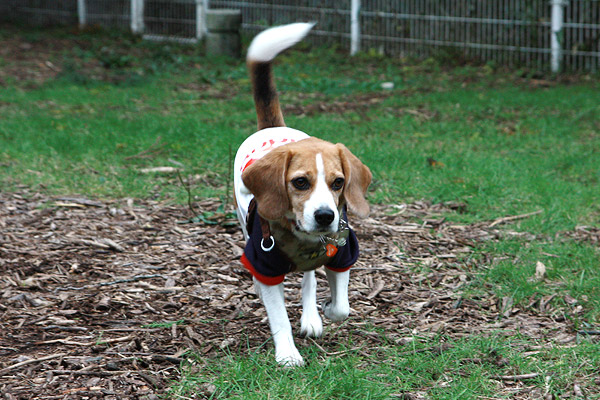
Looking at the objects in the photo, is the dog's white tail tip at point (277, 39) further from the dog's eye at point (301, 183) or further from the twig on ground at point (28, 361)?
the twig on ground at point (28, 361)

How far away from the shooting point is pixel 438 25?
1215cm

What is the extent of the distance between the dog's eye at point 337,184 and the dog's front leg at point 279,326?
50cm

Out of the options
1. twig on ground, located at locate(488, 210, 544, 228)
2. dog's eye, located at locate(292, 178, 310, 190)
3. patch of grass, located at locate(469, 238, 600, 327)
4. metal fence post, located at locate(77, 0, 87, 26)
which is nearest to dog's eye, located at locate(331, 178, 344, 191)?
dog's eye, located at locate(292, 178, 310, 190)

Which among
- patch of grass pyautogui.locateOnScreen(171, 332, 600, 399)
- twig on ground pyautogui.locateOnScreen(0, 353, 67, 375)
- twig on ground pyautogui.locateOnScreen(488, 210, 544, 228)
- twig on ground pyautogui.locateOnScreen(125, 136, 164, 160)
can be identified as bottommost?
patch of grass pyautogui.locateOnScreen(171, 332, 600, 399)

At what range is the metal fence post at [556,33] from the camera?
1107 centimetres

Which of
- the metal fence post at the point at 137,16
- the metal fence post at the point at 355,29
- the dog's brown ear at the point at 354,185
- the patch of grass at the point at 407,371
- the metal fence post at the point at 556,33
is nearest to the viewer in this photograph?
the patch of grass at the point at 407,371

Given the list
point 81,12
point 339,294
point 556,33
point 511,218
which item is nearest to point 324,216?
point 339,294

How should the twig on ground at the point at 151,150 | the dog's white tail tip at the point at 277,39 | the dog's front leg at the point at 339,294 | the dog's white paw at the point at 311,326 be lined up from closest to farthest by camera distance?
the dog's front leg at the point at 339,294
the dog's white paw at the point at 311,326
the dog's white tail tip at the point at 277,39
the twig on ground at the point at 151,150

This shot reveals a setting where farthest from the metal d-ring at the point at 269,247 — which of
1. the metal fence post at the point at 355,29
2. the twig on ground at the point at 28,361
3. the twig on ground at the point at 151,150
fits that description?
the metal fence post at the point at 355,29

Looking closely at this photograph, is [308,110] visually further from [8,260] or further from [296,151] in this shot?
[296,151]

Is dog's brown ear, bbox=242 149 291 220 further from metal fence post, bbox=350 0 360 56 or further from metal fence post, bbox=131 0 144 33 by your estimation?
metal fence post, bbox=131 0 144 33

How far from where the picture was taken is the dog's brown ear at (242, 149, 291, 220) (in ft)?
10.1

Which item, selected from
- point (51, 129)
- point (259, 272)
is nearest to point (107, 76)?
point (51, 129)

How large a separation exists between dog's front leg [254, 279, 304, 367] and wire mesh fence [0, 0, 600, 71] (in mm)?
9063
